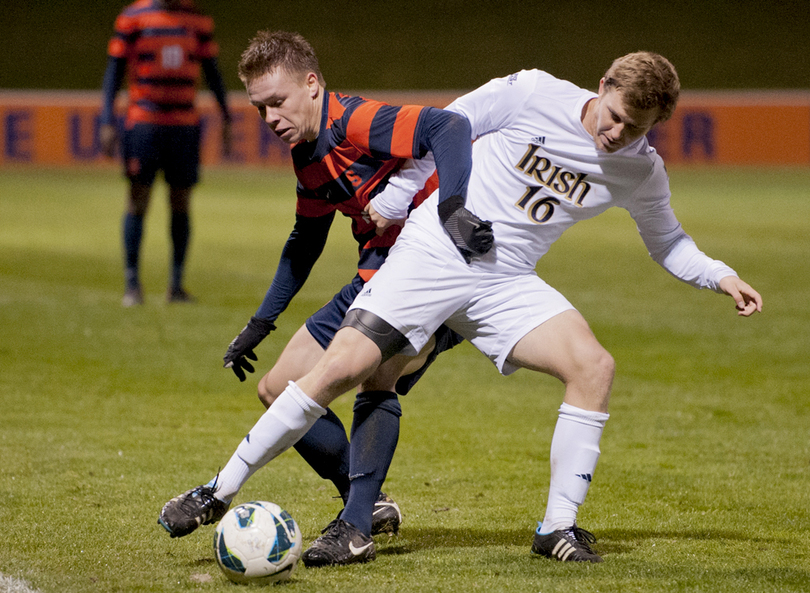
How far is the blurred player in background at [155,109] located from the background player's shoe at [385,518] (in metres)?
4.91

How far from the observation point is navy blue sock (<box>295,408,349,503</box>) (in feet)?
11.2

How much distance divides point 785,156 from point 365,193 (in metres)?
18.8

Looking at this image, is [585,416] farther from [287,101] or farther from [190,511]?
[287,101]

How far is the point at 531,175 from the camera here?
3.20 metres

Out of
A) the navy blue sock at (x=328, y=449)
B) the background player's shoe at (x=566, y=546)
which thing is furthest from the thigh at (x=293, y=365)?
the background player's shoe at (x=566, y=546)

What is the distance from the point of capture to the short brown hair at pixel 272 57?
3180 mm

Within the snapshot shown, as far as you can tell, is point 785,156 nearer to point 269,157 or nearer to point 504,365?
point 269,157

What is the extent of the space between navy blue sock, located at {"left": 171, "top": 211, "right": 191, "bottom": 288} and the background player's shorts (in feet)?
0.84

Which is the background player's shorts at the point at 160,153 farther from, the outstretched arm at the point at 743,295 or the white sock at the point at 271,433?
the outstretched arm at the point at 743,295

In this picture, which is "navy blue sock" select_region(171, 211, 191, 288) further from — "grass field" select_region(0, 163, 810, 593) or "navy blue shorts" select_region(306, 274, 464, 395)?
"navy blue shorts" select_region(306, 274, 464, 395)

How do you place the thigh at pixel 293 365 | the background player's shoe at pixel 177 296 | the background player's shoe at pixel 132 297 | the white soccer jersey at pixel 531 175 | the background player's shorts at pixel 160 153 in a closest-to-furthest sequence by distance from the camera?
the white soccer jersey at pixel 531 175 → the thigh at pixel 293 365 → the background player's shorts at pixel 160 153 → the background player's shoe at pixel 132 297 → the background player's shoe at pixel 177 296

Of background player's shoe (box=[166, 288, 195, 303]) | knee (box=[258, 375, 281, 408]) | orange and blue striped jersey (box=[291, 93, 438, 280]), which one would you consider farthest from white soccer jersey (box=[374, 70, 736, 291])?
background player's shoe (box=[166, 288, 195, 303])

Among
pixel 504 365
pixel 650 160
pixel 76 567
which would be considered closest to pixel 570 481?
pixel 504 365

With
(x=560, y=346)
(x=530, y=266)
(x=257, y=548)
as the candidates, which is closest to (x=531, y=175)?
(x=530, y=266)
